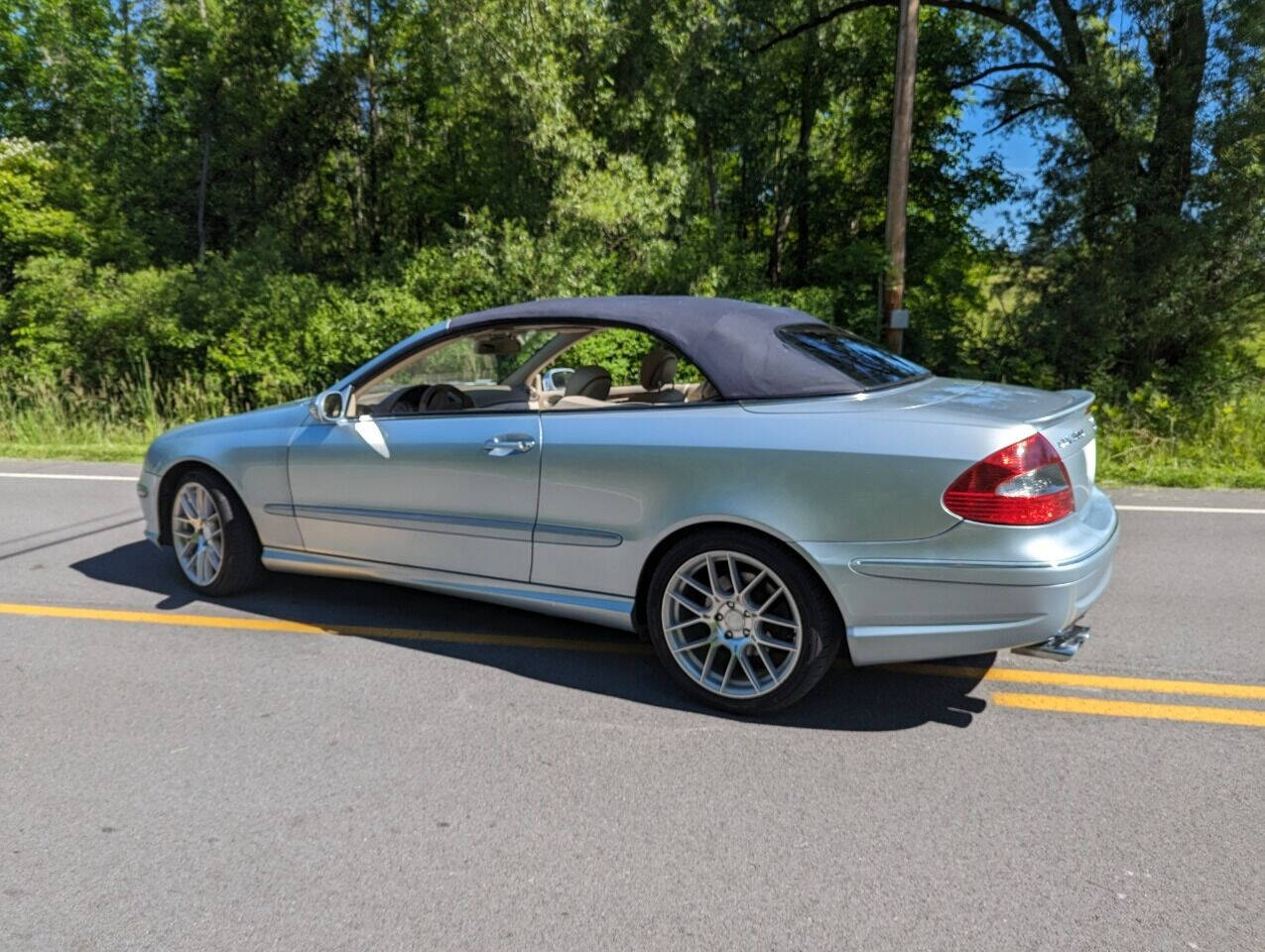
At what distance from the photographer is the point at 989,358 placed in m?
13.0

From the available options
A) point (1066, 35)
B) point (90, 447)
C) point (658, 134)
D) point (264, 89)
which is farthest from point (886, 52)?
point (90, 447)

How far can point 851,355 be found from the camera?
421 cm

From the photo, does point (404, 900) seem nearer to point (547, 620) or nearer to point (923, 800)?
point (923, 800)

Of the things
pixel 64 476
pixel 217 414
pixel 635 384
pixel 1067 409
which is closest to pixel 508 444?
pixel 635 384

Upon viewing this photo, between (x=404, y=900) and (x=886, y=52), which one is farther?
(x=886, y=52)

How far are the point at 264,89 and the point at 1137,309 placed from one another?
16.5 meters

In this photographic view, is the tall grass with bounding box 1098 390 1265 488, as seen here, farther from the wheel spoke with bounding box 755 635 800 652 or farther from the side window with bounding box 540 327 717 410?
the wheel spoke with bounding box 755 635 800 652

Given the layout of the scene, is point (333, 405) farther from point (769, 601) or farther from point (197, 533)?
point (769, 601)

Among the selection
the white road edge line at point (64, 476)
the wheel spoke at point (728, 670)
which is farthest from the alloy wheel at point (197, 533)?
the white road edge line at point (64, 476)

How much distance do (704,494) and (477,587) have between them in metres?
1.28

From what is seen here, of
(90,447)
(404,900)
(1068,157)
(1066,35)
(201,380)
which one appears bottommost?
(404,900)

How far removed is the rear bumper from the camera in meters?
3.25

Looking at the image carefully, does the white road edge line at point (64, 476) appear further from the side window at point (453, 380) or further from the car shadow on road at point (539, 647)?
the side window at point (453, 380)

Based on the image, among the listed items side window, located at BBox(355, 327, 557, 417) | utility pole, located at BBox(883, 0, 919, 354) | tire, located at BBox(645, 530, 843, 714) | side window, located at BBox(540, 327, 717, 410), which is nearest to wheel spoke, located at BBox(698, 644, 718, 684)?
tire, located at BBox(645, 530, 843, 714)
